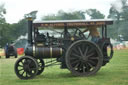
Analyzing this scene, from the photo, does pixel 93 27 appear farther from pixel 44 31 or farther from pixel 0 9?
pixel 0 9

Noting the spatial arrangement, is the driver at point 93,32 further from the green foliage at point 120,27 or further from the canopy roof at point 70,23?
the green foliage at point 120,27

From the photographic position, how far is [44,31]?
426 inches

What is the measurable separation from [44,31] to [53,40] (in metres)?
1.04

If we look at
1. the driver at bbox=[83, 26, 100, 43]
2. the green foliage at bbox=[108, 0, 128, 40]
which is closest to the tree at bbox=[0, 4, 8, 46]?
the green foliage at bbox=[108, 0, 128, 40]

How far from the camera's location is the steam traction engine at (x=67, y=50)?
9383mm

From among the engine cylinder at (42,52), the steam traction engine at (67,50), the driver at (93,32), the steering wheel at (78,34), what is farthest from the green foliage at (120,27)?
the engine cylinder at (42,52)

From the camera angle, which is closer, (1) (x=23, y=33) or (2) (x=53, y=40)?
(2) (x=53, y=40)

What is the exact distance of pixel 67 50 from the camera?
9.43 metres

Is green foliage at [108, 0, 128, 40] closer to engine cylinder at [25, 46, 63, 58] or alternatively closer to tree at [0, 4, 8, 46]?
tree at [0, 4, 8, 46]

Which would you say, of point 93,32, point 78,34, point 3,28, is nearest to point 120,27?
point 3,28

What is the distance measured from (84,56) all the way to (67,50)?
0.64 m

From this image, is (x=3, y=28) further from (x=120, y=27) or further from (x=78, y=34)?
(x=78, y=34)

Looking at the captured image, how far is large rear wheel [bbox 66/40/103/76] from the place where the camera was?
9.46 metres

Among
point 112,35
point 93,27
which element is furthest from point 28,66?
point 112,35
